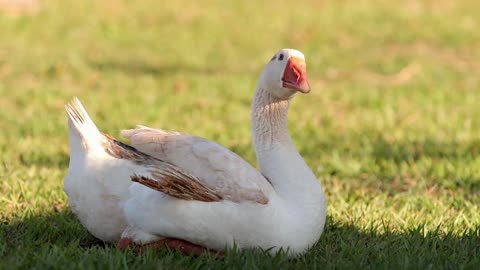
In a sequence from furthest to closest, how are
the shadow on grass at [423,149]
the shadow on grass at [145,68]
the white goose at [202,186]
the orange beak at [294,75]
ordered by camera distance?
the shadow on grass at [145,68]
the shadow on grass at [423,149]
the orange beak at [294,75]
the white goose at [202,186]

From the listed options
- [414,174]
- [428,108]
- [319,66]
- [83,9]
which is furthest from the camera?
[83,9]

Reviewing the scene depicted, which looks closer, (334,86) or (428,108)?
(428,108)

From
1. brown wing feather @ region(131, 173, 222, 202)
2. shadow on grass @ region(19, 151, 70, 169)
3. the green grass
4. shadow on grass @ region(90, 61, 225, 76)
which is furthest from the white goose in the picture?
shadow on grass @ region(90, 61, 225, 76)

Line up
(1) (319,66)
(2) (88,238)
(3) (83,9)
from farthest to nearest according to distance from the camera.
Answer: (3) (83,9)
(1) (319,66)
(2) (88,238)

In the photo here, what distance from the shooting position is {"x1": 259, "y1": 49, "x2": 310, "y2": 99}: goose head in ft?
12.7

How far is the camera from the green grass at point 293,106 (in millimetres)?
4195

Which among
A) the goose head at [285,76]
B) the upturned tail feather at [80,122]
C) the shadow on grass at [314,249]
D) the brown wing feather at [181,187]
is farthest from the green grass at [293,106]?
the goose head at [285,76]

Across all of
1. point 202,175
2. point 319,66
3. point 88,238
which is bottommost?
point 319,66

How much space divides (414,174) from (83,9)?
28.0 ft

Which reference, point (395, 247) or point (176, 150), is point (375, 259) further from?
point (176, 150)

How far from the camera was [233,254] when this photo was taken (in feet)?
12.1

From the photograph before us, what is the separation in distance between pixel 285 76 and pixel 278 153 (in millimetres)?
379

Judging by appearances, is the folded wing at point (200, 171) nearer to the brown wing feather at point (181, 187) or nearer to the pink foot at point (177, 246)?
the brown wing feather at point (181, 187)

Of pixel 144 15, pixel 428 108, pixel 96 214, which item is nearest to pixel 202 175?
pixel 96 214
